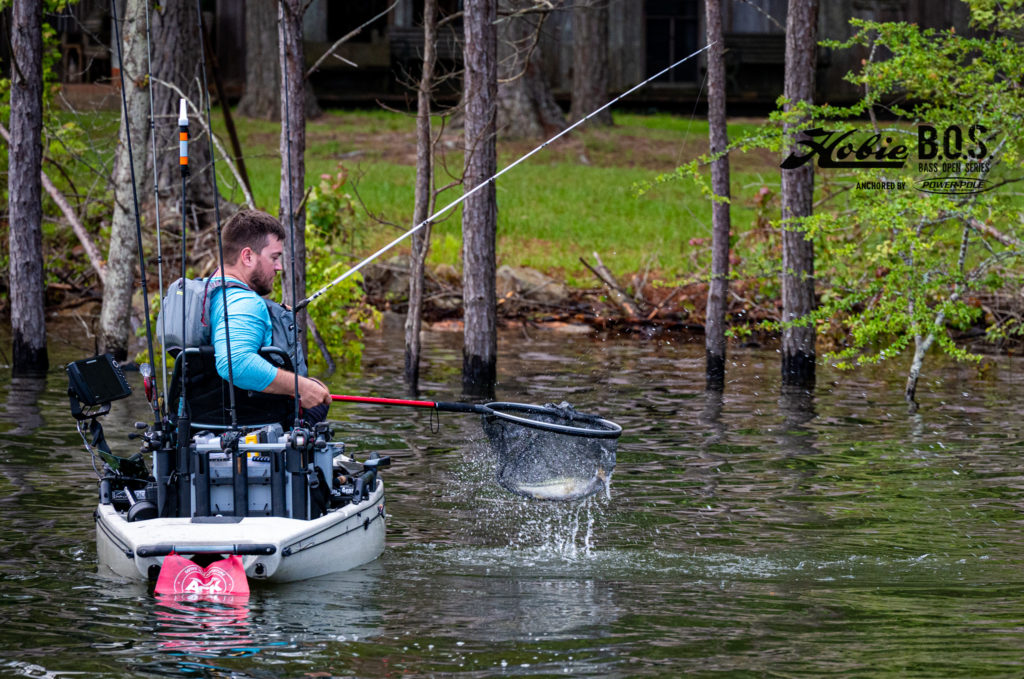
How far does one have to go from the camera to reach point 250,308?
26.7ft

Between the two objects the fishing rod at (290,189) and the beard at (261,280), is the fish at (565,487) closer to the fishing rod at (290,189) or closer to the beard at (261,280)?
the fishing rod at (290,189)

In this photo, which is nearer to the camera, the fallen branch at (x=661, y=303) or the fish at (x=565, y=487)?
the fish at (x=565, y=487)

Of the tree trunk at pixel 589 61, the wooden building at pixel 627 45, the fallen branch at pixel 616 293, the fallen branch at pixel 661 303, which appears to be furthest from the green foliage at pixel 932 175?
the wooden building at pixel 627 45

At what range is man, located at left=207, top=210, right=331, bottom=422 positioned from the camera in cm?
806

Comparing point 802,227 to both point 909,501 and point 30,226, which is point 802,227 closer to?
point 909,501

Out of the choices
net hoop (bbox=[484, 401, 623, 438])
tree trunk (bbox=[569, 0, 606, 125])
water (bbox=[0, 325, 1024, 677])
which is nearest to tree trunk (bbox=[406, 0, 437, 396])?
water (bbox=[0, 325, 1024, 677])

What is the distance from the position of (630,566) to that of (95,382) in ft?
10.8

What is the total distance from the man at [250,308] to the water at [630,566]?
110 cm

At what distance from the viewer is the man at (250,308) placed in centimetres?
806

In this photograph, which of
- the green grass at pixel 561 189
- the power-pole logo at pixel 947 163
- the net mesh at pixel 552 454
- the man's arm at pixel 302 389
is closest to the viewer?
the man's arm at pixel 302 389

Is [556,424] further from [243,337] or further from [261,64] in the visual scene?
[261,64]

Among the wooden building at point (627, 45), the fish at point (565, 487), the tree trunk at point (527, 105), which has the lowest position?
the fish at point (565, 487)

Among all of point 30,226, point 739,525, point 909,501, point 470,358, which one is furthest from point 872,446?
point 30,226

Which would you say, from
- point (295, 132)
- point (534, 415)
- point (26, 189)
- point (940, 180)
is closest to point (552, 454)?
point (534, 415)
